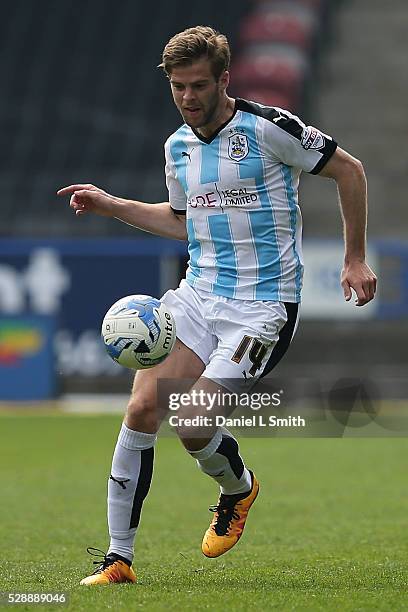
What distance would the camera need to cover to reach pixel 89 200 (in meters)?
5.80

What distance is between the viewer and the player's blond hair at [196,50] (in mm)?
5223

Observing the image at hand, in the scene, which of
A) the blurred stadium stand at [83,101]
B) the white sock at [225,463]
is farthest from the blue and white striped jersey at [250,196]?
the blurred stadium stand at [83,101]

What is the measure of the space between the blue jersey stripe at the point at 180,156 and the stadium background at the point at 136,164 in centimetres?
657

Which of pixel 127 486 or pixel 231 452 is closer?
pixel 127 486

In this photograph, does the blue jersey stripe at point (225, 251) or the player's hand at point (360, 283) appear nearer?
the player's hand at point (360, 283)

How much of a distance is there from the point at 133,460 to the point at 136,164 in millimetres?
16029

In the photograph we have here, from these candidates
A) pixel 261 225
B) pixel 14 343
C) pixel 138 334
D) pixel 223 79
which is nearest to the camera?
pixel 138 334

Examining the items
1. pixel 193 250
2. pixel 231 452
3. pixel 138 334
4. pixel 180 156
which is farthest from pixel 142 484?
pixel 180 156

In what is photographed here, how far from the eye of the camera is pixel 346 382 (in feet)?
56.6

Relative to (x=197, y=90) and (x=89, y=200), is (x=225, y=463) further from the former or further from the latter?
(x=197, y=90)

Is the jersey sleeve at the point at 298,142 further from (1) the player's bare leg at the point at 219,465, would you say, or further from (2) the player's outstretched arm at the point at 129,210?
(1) the player's bare leg at the point at 219,465

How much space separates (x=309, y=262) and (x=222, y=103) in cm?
1081

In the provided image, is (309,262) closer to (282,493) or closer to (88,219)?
(88,219)

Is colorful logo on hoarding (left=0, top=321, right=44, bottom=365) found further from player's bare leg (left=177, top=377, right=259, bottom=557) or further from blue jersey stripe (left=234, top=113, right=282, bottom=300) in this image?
blue jersey stripe (left=234, top=113, right=282, bottom=300)
